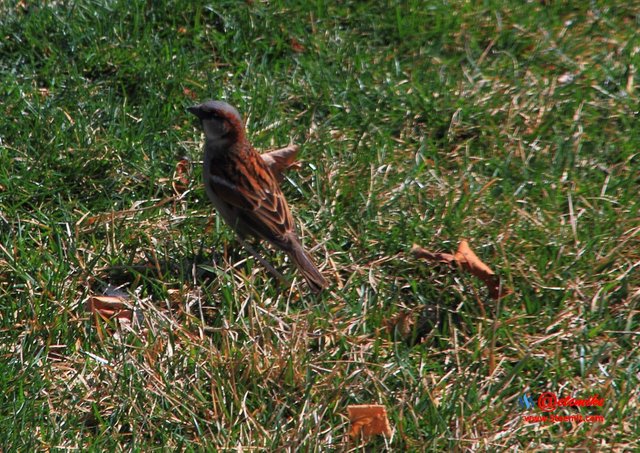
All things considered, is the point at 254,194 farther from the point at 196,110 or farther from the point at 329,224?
the point at 196,110

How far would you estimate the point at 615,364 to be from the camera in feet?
13.5

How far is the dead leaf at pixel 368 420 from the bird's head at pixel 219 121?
1.79m

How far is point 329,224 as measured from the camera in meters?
4.94

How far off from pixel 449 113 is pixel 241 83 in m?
1.26

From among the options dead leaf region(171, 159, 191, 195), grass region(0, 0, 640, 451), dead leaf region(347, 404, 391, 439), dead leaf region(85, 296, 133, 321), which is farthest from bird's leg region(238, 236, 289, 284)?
dead leaf region(347, 404, 391, 439)

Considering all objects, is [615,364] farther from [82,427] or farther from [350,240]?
[82,427]

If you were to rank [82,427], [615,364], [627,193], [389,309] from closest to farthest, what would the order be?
[82,427]
[615,364]
[389,309]
[627,193]

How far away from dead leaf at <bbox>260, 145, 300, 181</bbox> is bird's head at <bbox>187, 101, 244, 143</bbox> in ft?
0.93

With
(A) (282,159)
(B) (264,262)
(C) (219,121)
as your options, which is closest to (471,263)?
(B) (264,262)

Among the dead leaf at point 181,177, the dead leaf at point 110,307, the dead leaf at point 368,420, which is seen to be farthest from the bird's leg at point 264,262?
the dead leaf at point 368,420

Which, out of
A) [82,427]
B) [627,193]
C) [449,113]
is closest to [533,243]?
[627,193]

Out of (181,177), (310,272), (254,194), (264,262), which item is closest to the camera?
(310,272)

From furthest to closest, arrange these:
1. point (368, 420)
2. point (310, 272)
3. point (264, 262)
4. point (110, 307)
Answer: point (264, 262) < point (310, 272) < point (110, 307) < point (368, 420)

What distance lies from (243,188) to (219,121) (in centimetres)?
39
